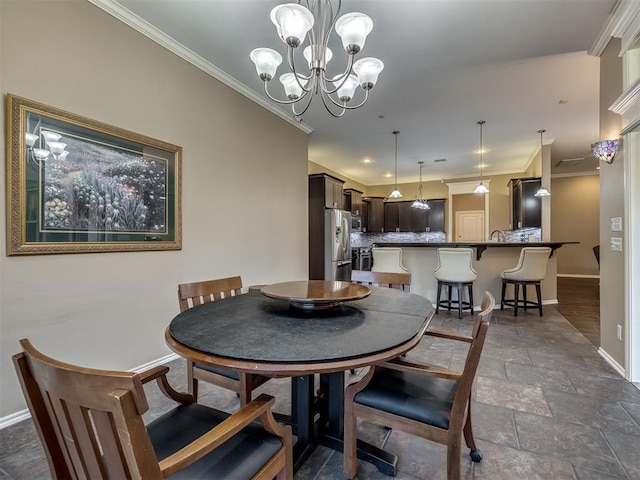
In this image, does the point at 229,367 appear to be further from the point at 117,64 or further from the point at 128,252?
the point at 117,64

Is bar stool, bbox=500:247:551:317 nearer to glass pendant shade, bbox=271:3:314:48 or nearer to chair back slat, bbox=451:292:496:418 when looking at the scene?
chair back slat, bbox=451:292:496:418

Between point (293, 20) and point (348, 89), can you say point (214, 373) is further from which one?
A: point (348, 89)

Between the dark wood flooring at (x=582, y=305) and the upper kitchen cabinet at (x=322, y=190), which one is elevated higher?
the upper kitchen cabinet at (x=322, y=190)

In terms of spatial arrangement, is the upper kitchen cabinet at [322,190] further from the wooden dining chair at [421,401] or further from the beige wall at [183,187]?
the wooden dining chair at [421,401]

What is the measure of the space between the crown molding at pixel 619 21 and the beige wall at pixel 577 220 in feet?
23.1

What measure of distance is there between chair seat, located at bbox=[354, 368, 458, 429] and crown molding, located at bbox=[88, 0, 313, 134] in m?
3.22

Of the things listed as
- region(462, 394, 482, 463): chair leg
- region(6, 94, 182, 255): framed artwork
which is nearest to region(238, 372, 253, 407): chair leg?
region(462, 394, 482, 463): chair leg

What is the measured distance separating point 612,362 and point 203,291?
11.6 ft

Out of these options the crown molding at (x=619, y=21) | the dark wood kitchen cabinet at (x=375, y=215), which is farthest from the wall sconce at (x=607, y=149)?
the dark wood kitchen cabinet at (x=375, y=215)

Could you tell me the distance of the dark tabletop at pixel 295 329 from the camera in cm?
100

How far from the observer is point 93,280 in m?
2.22

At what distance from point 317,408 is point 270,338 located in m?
0.88

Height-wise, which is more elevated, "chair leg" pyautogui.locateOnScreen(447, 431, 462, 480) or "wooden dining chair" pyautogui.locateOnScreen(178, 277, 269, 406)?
"wooden dining chair" pyautogui.locateOnScreen(178, 277, 269, 406)

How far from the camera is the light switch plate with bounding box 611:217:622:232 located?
249 cm
